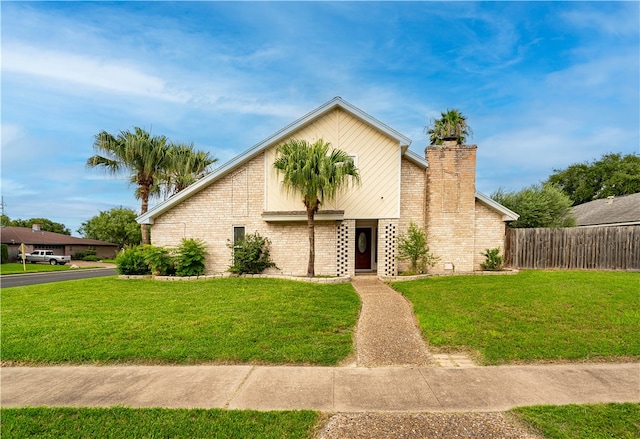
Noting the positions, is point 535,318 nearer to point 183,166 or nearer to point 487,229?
point 487,229

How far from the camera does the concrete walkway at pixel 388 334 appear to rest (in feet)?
16.0

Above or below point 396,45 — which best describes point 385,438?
below

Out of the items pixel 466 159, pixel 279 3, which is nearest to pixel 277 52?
pixel 279 3

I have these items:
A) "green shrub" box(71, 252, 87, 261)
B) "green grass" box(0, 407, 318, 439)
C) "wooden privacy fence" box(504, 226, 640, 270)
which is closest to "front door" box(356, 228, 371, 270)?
"wooden privacy fence" box(504, 226, 640, 270)

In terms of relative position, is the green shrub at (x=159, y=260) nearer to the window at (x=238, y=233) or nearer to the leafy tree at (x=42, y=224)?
the window at (x=238, y=233)

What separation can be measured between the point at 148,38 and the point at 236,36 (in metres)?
2.99

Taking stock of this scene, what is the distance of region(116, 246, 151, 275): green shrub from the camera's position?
12625 millimetres

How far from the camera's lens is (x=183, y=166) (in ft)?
50.6

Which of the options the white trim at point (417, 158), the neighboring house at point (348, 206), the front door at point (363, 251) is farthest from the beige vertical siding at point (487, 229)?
the front door at point (363, 251)

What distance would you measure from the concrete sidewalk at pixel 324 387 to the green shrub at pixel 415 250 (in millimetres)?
7566

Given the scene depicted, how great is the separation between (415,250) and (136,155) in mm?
13359

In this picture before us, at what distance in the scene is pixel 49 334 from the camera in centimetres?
571

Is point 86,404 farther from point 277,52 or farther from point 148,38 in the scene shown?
point 277,52

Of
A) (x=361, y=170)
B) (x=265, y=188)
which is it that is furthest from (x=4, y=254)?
(x=361, y=170)
